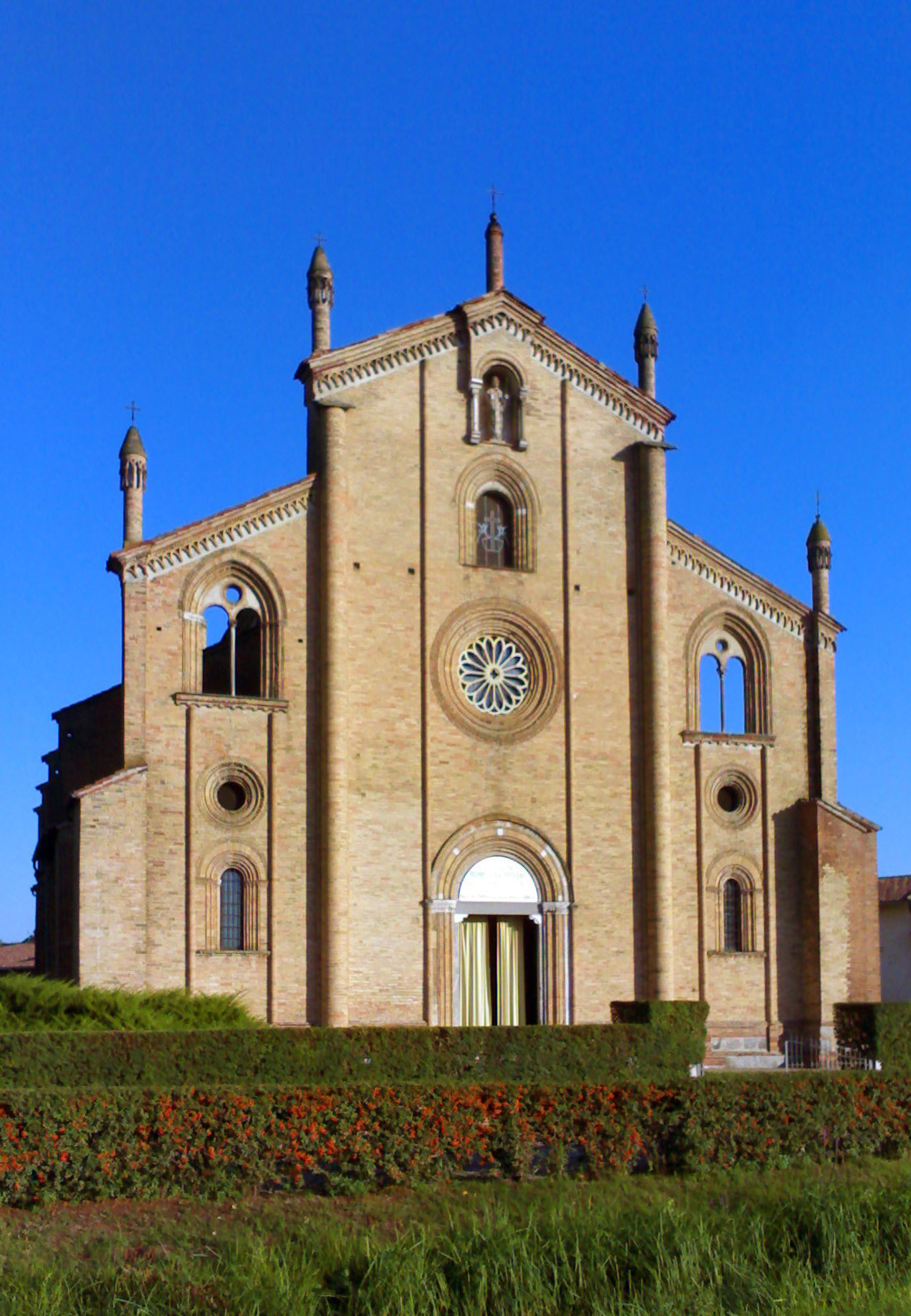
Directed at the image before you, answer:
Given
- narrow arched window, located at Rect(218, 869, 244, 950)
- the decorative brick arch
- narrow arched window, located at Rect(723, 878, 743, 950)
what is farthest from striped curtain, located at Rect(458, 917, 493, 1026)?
narrow arched window, located at Rect(723, 878, 743, 950)

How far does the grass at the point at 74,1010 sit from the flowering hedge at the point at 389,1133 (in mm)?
4413

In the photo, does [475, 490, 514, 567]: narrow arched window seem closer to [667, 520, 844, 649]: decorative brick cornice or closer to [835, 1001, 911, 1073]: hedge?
[667, 520, 844, 649]: decorative brick cornice

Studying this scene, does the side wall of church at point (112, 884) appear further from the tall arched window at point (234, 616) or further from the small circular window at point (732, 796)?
the small circular window at point (732, 796)

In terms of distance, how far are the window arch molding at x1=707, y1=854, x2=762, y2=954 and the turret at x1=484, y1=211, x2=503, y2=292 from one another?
1366cm

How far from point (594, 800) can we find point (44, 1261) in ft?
68.4

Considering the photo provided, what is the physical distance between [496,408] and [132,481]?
809 centimetres

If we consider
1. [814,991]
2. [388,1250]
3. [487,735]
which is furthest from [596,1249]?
[814,991]

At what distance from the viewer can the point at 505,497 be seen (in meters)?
32.8

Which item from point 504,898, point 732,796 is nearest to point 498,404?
point 732,796

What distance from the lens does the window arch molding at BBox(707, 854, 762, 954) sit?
108ft

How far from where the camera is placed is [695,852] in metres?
32.7

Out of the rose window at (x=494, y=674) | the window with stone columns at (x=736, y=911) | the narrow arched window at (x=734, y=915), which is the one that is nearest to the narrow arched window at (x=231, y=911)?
the rose window at (x=494, y=674)

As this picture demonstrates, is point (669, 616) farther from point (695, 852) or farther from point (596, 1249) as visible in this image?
point (596, 1249)

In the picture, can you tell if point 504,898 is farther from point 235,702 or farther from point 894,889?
point 894,889
